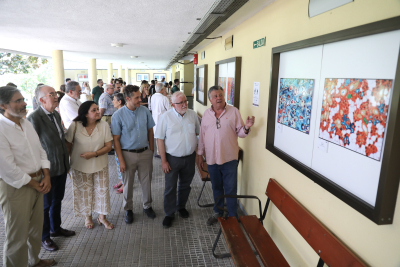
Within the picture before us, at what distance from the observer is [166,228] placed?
3139 mm

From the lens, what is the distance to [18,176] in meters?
1.96

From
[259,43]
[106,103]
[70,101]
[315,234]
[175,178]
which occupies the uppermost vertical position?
[259,43]

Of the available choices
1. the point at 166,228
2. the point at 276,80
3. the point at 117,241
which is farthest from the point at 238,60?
the point at 117,241

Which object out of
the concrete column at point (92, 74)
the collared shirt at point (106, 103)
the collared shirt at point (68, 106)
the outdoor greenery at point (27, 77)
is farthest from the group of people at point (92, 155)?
the outdoor greenery at point (27, 77)

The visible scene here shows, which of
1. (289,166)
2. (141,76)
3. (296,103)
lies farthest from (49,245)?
(141,76)

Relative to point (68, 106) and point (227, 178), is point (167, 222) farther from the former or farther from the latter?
point (68, 106)

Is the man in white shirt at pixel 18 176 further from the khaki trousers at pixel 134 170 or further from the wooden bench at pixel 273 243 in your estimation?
the wooden bench at pixel 273 243

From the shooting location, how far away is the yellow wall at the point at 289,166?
4.20 feet

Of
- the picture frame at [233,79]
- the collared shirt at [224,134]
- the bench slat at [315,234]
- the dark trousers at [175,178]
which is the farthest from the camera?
the picture frame at [233,79]

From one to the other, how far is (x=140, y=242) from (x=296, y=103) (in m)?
2.28

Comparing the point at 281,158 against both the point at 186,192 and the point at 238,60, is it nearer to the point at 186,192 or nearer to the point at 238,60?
the point at 186,192

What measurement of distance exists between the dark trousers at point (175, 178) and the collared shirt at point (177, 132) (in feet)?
0.33

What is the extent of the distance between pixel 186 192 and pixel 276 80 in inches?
74.0

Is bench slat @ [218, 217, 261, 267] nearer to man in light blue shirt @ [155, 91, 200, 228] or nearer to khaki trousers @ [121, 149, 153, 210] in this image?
man in light blue shirt @ [155, 91, 200, 228]
